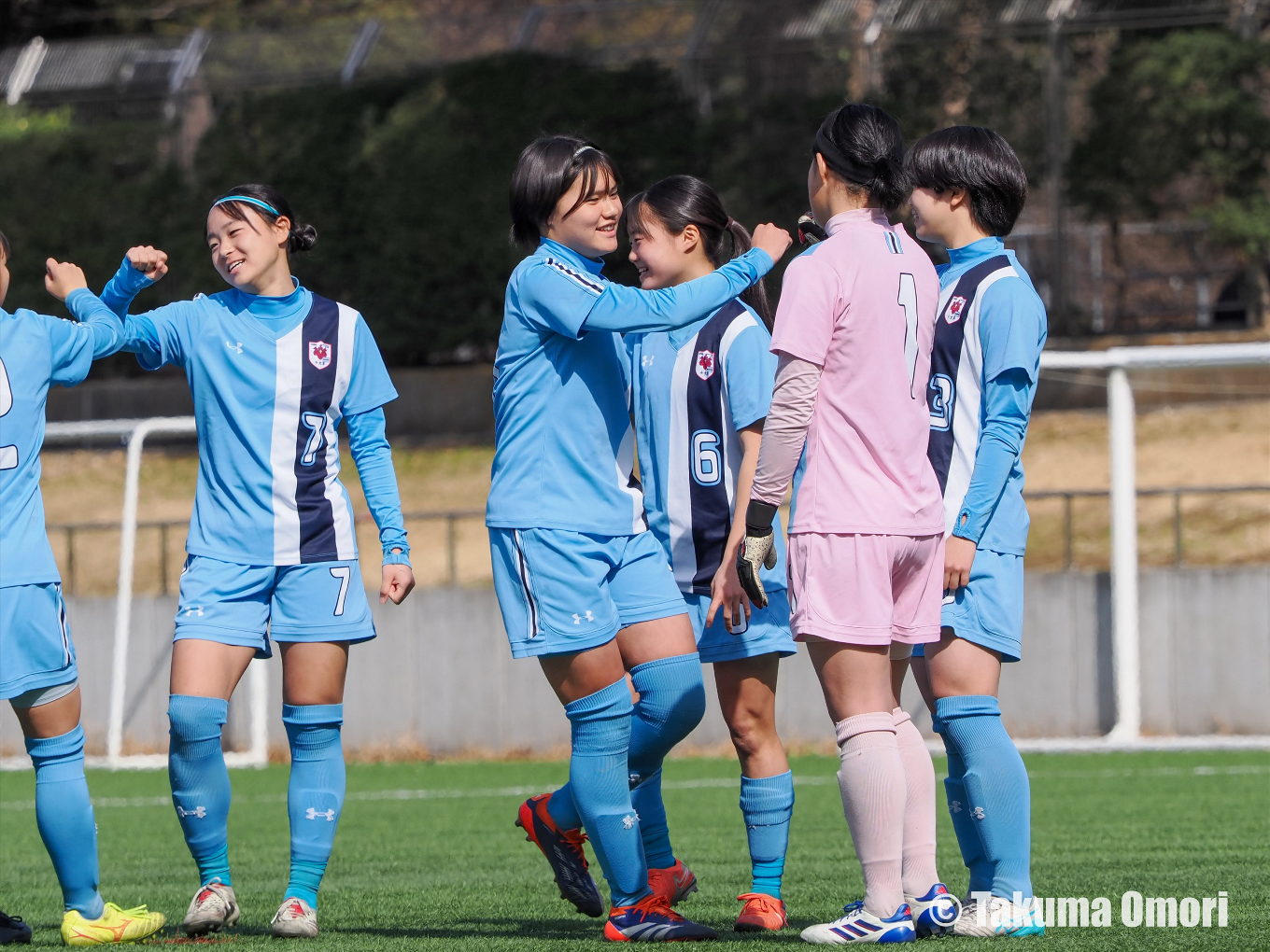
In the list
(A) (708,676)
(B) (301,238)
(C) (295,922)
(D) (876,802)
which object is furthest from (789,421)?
(A) (708,676)

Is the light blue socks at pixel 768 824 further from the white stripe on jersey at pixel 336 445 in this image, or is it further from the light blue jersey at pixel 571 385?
the white stripe on jersey at pixel 336 445

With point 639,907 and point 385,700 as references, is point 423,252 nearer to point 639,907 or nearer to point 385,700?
point 385,700

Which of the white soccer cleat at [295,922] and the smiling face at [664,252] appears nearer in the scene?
the white soccer cleat at [295,922]

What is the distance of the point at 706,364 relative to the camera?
503 cm

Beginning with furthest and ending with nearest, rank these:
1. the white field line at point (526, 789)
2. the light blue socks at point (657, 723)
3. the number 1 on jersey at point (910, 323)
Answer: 1. the white field line at point (526, 789)
2. the light blue socks at point (657, 723)
3. the number 1 on jersey at point (910, 323)

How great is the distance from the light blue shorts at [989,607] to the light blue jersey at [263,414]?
160 cm

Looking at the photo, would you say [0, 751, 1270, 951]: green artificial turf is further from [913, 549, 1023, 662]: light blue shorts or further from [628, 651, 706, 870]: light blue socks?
[913, 549, 1023, 662]: light blue shorts

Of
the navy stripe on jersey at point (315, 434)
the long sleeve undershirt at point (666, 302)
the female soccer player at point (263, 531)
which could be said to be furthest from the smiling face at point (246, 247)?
the long sleeve undershirt at point (666, 302)

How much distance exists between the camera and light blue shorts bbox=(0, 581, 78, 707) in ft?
14.5

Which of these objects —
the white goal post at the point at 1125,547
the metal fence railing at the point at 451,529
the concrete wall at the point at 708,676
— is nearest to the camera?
the white goal post at the point at 1125,547

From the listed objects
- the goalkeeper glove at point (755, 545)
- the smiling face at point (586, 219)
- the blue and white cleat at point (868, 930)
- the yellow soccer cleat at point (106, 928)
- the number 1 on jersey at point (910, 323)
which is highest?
the smiling face at point (586, 219)

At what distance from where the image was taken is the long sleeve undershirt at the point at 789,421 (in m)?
3.99

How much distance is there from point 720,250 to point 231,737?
7291mm

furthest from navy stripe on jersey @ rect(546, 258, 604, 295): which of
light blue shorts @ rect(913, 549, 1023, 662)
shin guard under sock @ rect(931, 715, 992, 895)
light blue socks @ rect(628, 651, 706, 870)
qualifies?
shin guard under sock @ rect(931, 715, 992, 895)
